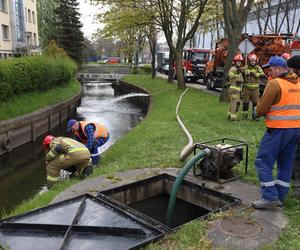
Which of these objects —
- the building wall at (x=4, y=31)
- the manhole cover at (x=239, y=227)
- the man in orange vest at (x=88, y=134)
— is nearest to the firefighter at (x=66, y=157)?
the man in orange vest at (x=88, y=134)

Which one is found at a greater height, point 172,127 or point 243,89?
point 243,89

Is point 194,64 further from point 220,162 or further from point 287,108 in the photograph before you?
point 287,108

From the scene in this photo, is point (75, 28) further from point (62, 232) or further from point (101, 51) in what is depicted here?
point (101, 51)

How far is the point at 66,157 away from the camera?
7180mm

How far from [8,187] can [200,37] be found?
179 feet

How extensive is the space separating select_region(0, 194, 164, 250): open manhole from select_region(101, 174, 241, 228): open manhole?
85cm

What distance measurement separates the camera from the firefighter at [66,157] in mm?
7188

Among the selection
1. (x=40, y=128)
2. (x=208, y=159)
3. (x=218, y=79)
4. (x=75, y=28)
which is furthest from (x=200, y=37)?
(x=208, y=159)

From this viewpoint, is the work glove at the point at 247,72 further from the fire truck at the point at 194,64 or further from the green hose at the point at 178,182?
the fire truck at the point at 194,64

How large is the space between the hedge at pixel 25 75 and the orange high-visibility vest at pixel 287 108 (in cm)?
1147

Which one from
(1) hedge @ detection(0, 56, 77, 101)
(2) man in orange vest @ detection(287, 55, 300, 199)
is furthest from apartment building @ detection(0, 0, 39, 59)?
(2) man in orange vest @ detection(287, 55, 300, 199)

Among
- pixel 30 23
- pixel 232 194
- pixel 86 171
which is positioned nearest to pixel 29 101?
pixel 86 171

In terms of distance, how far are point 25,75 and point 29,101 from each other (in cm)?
110

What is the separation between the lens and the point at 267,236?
430cm
